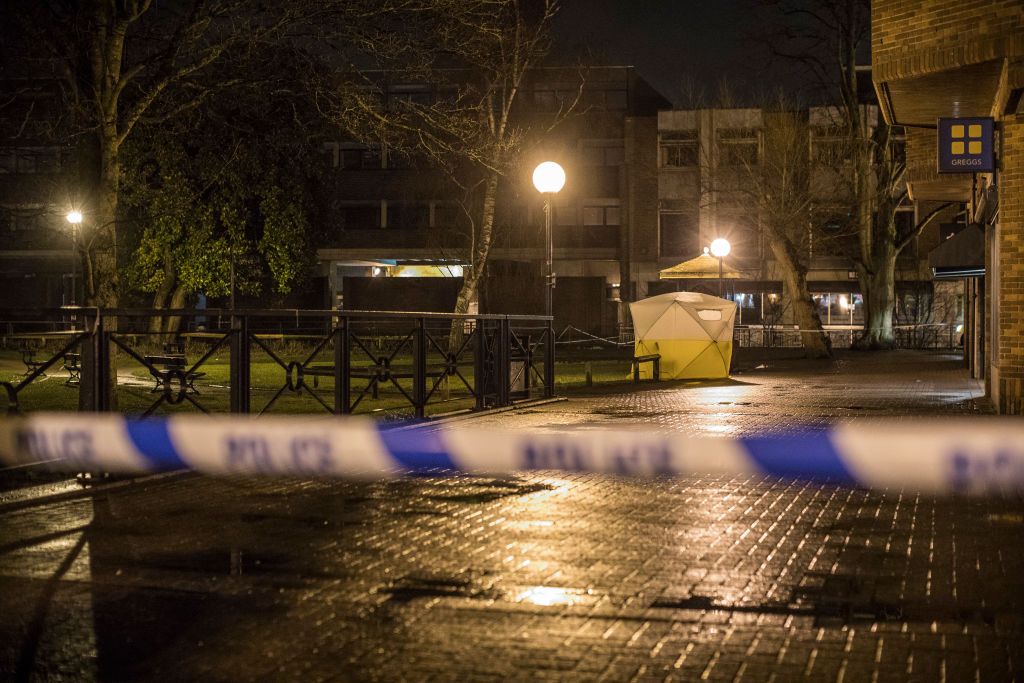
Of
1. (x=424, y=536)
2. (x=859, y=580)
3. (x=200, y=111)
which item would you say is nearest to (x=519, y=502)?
(x=424, y=536)

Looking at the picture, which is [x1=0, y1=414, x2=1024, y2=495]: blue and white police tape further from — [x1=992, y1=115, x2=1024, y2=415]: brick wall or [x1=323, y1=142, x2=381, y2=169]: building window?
[x1=323, y1=142, x2=381, y2=169]: building window

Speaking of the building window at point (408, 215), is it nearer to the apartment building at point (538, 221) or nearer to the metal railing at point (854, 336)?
the apartment building at point (538, 221)

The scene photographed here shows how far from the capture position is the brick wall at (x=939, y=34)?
53.0 ft

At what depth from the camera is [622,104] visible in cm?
5925

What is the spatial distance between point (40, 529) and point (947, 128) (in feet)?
43.9

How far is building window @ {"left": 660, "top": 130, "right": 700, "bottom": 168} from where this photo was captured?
57.1 metres

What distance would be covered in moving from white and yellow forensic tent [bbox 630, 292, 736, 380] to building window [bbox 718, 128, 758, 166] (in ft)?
83.8

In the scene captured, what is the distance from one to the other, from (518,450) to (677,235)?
151 ft

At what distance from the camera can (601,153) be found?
2339 inches

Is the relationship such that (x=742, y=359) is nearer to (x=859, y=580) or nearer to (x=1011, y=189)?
(x=1011, y=189)

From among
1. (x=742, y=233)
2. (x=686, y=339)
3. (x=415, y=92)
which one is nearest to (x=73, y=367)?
(x=686, y=339)

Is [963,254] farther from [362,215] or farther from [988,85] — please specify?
[362,215]

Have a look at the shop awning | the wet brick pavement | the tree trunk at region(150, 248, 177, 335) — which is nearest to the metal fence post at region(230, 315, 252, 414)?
the wet brick pavement

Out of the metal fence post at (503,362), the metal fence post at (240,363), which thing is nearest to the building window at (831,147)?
the metal fence post at (503,362)
